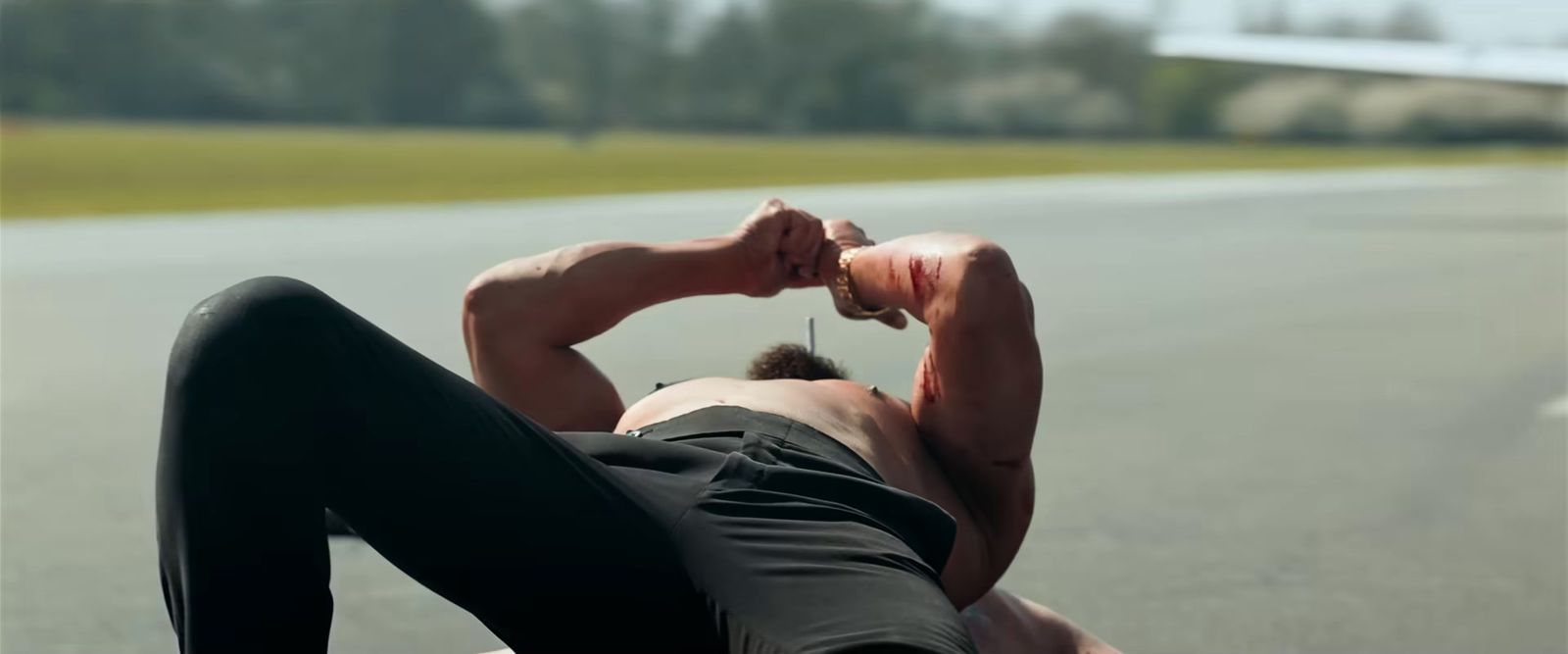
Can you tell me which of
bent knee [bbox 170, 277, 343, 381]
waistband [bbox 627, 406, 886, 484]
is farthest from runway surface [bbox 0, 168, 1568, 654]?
bent knee [bbox 170, 277, 343, 381]

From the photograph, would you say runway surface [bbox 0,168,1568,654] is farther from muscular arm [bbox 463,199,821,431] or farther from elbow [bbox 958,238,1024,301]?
elbow [bbox 958,238,1024,301]

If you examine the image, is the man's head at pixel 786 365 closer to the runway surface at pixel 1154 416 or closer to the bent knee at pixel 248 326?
the runway surface at pixel 1154 416

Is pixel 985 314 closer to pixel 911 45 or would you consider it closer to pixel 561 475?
pixel 561 475

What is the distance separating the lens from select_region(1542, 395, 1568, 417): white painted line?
669cm

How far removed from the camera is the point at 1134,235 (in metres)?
18.7

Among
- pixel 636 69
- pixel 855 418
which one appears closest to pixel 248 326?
pixel 855 418

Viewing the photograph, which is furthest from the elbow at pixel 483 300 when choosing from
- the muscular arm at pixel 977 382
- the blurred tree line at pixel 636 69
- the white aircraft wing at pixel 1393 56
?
the blurred tree line at pixel 636 69

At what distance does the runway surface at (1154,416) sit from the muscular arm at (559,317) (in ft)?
1.83

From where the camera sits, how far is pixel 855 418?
2.86 m

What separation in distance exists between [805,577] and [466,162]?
151 feet

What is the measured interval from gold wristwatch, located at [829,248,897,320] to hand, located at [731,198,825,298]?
72 millimetres

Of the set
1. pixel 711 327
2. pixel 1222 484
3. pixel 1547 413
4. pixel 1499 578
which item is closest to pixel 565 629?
pixel 1499 578

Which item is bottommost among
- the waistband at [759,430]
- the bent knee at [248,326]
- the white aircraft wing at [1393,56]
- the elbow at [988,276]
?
the white aircraft wing at [1393,56]

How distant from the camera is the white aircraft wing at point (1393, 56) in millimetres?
29297
